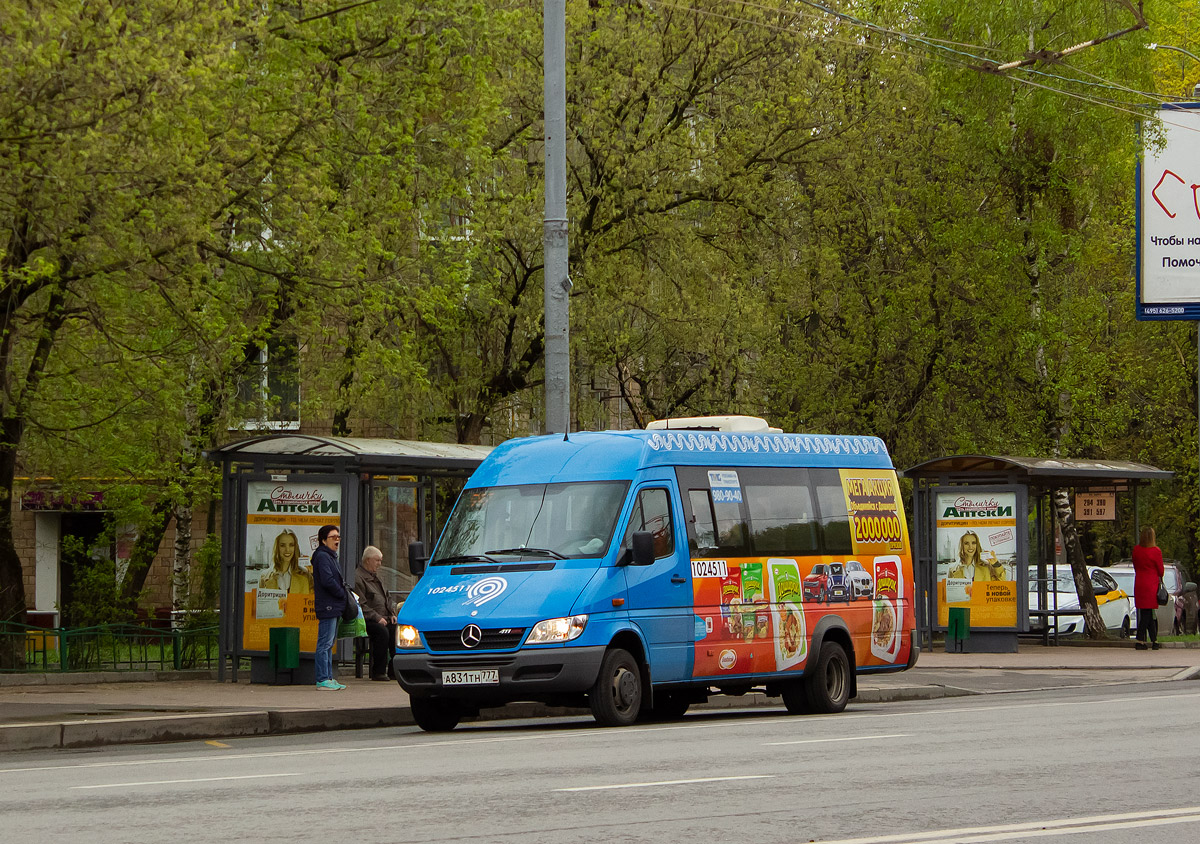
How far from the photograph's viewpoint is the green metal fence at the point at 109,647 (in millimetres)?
22734

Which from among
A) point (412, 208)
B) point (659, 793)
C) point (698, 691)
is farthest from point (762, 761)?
point (412, 208)

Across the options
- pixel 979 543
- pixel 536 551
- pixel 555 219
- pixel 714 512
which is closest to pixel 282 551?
pixel 555 219

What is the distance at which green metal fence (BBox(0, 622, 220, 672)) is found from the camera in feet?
74.6

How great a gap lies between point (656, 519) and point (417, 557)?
7.61 ft

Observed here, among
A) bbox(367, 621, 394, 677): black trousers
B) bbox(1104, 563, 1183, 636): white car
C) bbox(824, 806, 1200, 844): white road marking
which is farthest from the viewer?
bbox(1104, 563, 1183, 636): white car

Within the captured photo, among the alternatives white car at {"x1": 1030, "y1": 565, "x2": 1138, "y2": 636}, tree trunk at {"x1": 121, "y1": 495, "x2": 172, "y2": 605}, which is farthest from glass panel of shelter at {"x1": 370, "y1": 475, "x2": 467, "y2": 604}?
white car at {"x1": 1030, "y1": 565, "x2": 1138, "y2": 636}

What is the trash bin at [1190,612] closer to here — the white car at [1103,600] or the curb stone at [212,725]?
the white car at [1103,600]

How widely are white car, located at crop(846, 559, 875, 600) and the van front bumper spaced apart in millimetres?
3887

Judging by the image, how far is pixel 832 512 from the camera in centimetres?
1755

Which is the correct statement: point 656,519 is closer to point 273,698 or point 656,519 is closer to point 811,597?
point 811,597

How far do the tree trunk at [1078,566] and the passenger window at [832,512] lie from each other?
14.3 meters

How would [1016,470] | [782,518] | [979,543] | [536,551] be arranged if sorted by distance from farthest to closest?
1. [979,543]
2. [1016,470]
3. [782,518]
4. [536,551]

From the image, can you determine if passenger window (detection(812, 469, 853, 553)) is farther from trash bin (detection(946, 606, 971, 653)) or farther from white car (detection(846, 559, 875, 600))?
trash bin (detection(946, 606, 971, 653))

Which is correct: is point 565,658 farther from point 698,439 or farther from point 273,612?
point 273,612
